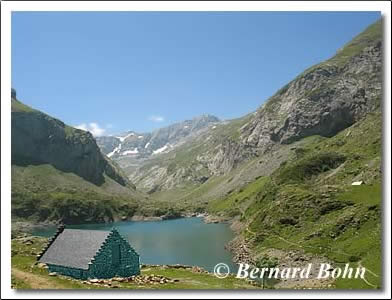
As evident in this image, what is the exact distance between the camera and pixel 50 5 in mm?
30797

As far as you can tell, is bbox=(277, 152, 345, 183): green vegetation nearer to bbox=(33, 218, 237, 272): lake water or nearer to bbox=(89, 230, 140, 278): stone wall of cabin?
bbox=(33, 218, 237, 272): lake water

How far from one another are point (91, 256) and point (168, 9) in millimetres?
22292

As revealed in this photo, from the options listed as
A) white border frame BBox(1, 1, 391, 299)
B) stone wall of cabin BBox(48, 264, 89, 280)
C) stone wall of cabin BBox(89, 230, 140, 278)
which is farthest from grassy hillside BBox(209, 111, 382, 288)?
stone wall of cabin BBox(48, 264, 89, 280)

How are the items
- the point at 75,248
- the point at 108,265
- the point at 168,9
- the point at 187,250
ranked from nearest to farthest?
the point at 168,9, the point at 108,265, the point at 75,248, the point at 187,250

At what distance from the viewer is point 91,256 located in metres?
39.3

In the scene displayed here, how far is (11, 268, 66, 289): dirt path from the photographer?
29.9 m

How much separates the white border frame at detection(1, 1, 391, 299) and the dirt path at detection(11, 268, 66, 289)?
4.66 ft

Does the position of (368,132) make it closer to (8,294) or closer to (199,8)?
(199,8)

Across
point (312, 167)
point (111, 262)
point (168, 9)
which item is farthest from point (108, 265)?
point (312, 167)

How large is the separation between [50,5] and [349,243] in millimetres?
49830

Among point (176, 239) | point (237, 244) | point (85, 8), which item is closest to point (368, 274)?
point (85, 8)

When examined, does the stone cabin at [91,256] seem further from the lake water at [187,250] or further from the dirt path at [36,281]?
the lake water at [187,250]

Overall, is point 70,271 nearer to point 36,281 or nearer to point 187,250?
point 36,281

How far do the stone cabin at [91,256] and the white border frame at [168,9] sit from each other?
413 inches
